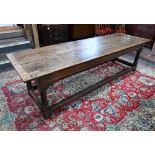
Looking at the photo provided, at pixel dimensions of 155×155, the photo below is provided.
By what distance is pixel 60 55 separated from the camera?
1547mm

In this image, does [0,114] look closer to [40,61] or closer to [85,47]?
[40,61]

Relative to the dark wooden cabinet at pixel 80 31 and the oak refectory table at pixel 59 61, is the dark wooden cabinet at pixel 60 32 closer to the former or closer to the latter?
the dark wooden cabinet at pixel 80 31

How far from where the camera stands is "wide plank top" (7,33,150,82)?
1252 mm

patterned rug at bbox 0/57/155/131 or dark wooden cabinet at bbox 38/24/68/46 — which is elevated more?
dark wooden cabinet at bbox 38/24/68/46

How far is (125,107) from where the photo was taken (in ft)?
5.57

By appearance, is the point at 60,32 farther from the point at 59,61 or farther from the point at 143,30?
the point at 59,61

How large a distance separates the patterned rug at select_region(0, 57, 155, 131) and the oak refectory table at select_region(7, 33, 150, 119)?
13 centimetres

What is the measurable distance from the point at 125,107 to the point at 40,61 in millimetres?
1124

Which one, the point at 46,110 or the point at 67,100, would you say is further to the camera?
the point at 67,100

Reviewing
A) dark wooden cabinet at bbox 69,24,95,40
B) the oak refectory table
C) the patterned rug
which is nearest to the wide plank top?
the oak refectory table

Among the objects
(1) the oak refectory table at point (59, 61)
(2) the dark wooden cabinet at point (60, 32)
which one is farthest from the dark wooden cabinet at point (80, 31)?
(1) the oak refectory table at point (59, 61)

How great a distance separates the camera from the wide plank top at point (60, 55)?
4.11ft

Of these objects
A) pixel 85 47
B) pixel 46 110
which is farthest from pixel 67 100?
pixel 85 47

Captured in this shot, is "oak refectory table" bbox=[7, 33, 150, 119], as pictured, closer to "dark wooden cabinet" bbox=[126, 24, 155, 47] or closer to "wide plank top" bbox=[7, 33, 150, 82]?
"wide plank top" bbox=[7, 33, 150, 82]
